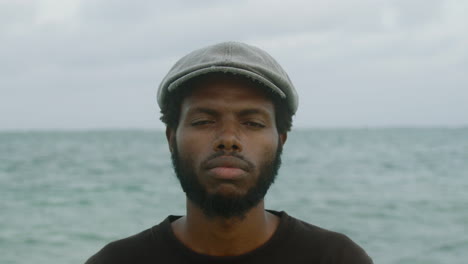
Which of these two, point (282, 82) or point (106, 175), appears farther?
point (106, 175)

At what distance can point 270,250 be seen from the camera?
2.14 meters

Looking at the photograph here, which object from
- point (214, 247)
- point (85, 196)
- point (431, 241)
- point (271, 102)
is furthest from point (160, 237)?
point (85, 196)

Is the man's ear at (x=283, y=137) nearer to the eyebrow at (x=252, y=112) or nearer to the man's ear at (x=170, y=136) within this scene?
the eyebrow at (x=252, y=112)

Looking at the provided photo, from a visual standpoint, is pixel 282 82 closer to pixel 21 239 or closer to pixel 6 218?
pixel 21 239

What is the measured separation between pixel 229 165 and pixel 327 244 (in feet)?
1.53

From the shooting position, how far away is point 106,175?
22016 mm

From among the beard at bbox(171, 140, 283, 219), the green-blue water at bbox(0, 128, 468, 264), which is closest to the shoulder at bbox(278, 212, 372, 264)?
the beard at bbox(171, 140, 283, 219)

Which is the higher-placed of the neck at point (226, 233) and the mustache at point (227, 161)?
the mustache at point (227, 161)

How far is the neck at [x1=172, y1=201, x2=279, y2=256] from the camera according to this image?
7.05ft

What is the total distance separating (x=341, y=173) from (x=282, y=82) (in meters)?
21.1

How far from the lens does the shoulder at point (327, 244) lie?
214 centimetres

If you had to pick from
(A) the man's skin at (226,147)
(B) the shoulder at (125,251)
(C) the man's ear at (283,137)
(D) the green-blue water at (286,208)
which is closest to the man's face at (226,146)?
(A) the man's skin at (226,147)

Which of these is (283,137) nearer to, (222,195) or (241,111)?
(241,111)

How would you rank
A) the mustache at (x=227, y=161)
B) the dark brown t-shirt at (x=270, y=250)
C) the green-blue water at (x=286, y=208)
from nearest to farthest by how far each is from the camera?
1. the mustache at (x=227, y=161)
2. the dark brown t-shirt at (x=270, y=250)
3. the green-blue water at (x=286, y=208)
